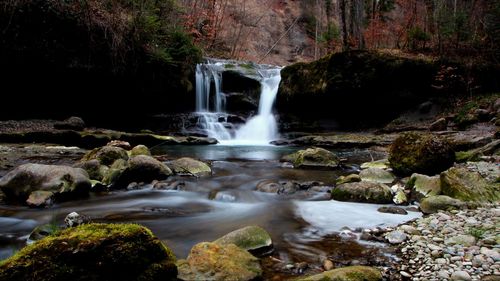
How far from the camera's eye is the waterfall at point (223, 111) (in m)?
16.7

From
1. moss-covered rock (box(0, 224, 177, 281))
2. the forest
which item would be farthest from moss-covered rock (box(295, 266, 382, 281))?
moss-covered rock (box(0, 224, 177, 281))

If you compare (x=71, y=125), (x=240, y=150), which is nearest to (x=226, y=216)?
(x=240, y=150)

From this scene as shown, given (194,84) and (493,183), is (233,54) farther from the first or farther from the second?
(493,183)

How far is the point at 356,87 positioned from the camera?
15656 millimetres

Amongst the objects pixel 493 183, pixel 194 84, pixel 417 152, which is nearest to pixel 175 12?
pixel 194 84

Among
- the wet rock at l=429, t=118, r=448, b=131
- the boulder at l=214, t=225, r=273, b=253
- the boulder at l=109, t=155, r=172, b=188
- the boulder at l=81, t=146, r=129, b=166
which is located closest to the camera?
the boulder at l=214, t=225, r=273, b=253

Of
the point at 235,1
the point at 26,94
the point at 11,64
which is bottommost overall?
the point at 26,94

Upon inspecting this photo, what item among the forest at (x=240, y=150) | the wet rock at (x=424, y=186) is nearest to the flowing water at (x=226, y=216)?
the forest at (x=240, y=150)

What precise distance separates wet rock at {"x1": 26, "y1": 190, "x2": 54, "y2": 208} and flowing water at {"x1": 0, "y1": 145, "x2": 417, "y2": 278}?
0.41 ft

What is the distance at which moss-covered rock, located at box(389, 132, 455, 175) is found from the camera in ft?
23.5

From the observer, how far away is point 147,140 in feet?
43.1

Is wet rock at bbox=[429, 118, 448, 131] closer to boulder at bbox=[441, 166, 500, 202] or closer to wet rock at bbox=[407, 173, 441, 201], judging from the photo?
wet rock at bbox=[407, 173, 441, 201]

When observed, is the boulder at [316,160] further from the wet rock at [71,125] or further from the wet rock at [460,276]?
the wet rock at [71,125]

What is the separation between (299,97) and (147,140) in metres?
7.36
